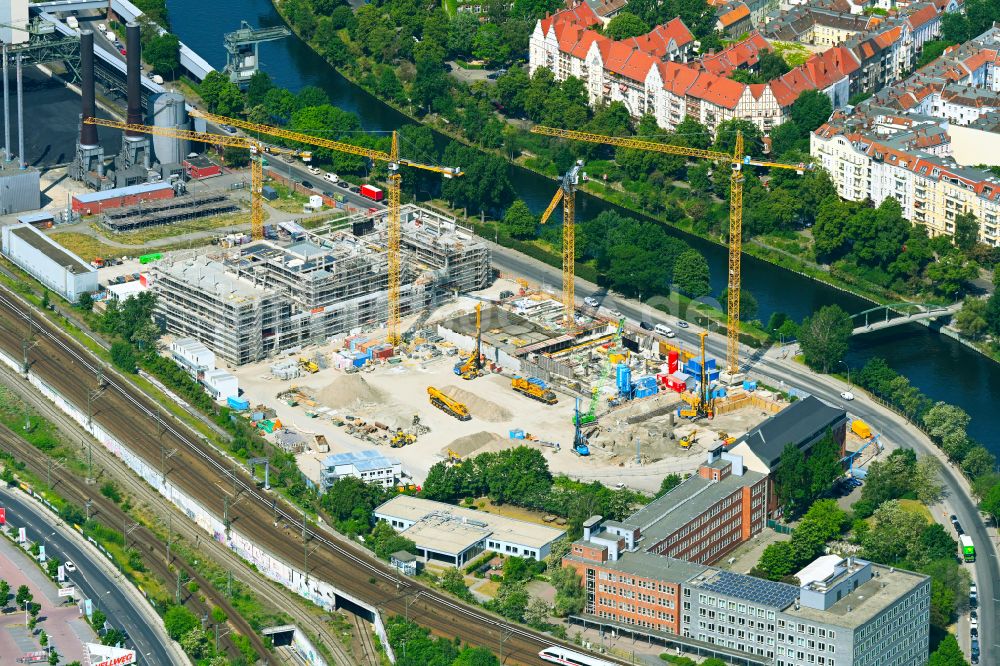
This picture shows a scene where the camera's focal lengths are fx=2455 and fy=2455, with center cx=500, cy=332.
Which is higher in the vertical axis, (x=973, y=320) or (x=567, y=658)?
(x=973, y=320)

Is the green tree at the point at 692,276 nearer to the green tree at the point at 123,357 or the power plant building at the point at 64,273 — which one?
the green tree at the point at 123,357

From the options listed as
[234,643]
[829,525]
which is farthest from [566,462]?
[234,643]

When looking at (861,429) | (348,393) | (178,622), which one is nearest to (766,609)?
(178,622)

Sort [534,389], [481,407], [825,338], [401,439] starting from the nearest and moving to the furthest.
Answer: [401,439], [481,407], [534,389], [825,338]

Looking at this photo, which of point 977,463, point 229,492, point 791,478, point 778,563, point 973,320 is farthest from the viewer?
point 973,320

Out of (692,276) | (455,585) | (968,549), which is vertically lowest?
(455,585)

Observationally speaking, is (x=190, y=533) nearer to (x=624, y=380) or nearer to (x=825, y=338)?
(x=624, y=380)
